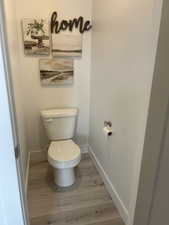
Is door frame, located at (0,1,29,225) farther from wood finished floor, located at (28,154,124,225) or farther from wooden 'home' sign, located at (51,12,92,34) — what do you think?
wooden 'home' sign, located at (51,12,92,34)

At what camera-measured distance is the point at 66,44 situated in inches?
86.7

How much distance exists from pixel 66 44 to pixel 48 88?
0.58 m

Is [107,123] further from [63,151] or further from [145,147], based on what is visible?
[145,147]

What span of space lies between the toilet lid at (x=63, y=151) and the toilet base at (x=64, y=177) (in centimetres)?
18

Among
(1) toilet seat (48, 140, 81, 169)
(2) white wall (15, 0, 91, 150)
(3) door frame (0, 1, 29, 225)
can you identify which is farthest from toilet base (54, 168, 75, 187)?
(3) door frame (0, 1, 29, 225)

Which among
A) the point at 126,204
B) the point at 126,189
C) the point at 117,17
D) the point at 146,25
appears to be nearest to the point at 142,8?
the point at 146,25

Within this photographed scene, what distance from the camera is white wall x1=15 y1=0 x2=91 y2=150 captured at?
80.7 inches

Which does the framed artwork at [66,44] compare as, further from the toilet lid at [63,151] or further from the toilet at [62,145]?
the toilet lid at [63,151]

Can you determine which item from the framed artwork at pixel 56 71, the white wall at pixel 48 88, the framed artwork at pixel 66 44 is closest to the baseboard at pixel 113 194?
the white wall at pixel 48 88

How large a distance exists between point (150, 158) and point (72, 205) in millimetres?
1306

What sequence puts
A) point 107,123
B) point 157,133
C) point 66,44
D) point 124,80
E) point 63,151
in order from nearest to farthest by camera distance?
1. point 157,133
2. point 124,80
3. point 107,123
4. point 63,151
5. point 66,44

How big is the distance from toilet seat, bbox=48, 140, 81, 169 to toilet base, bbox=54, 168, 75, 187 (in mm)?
146

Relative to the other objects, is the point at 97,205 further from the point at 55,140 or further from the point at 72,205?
the point at 55,140

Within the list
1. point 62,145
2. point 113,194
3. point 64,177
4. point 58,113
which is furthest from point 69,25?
point 113,194
